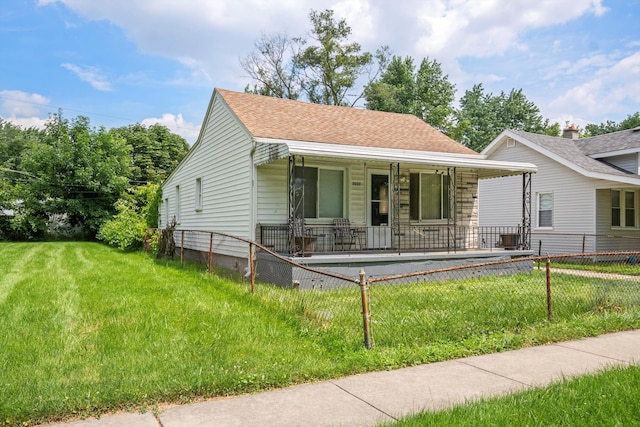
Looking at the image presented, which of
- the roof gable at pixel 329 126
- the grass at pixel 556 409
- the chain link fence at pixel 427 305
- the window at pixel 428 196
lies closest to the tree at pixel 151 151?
the roof gable at pixel 329 126

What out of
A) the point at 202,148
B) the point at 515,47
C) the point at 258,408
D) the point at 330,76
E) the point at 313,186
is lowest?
the point at 258,408

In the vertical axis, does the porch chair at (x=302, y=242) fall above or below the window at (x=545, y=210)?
below

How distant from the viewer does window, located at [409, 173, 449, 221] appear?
13578 millimetres

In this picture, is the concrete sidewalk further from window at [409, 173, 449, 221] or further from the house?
window at [409, 173, 449, 221]

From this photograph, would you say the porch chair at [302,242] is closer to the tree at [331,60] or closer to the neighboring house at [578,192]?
the neighboring house at [578,192]

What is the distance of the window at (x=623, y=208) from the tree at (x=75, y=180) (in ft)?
80.0

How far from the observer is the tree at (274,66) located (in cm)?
3469

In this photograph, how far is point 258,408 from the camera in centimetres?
371

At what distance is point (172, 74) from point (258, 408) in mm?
20289

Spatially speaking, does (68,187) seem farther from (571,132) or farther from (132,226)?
(571,132)

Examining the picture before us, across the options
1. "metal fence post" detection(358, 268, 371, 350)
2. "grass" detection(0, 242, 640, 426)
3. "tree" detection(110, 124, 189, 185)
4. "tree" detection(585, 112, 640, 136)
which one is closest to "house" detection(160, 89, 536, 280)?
"grass" detection(0, 242, 640, 426)

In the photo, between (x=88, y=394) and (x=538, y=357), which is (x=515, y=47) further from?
(x=88, y=394)

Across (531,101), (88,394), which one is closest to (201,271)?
(88,394)

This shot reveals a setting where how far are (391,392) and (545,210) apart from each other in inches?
672
